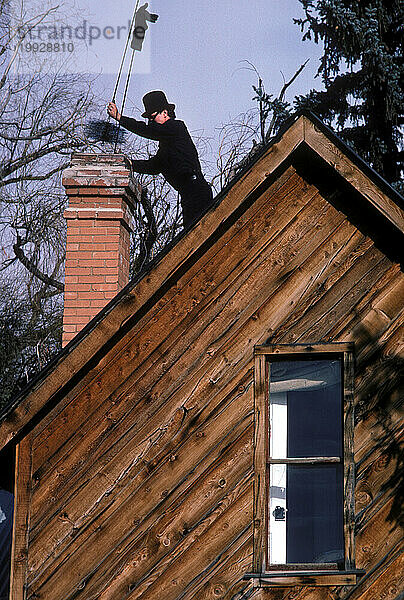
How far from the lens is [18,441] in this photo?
706 cm

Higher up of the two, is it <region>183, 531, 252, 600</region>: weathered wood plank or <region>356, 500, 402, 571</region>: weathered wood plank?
<region>356, 500, 402, 571</region>: weathered wood plank

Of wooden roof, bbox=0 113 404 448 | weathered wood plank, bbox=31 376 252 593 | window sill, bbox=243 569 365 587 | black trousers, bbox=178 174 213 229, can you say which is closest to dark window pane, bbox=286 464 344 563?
window sill, bbox=243 569 365 587

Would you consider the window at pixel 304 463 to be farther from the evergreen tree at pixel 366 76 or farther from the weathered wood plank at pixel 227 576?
the evergreen tree at pixel 366 76

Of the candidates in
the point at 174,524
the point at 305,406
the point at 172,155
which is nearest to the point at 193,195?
the point at 172,155

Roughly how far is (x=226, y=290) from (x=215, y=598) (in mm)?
2446

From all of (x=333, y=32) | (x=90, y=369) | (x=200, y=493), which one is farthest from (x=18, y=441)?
(x=333, y=32)

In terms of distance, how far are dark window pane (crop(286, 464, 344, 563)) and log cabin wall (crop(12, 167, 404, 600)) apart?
19 centimetres

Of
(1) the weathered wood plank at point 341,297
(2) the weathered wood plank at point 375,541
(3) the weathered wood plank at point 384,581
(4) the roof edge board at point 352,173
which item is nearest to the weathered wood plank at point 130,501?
(1) the weathered wood plank at point 341,297

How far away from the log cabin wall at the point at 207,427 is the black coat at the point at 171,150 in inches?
208

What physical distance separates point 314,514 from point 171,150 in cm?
699

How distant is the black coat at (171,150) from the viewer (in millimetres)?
12391

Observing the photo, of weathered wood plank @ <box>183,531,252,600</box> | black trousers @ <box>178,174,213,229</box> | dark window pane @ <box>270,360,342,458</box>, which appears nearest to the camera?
weathered wood plank @ <box>183,531,252,600</box>

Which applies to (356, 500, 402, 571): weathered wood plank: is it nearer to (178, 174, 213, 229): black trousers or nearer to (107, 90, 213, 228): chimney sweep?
(107, 90, 213, 228): chimney sweep

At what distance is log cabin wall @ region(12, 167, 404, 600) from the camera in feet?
22.0
